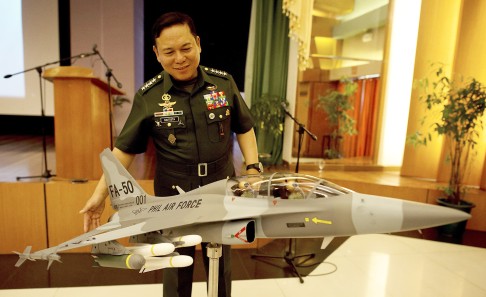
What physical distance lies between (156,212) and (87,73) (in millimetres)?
3450

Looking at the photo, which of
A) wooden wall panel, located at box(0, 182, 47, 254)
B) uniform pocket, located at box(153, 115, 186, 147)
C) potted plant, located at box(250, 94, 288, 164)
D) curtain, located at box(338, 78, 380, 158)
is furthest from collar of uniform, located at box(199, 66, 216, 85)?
curtain, located at box(338, 78, 380, 158)

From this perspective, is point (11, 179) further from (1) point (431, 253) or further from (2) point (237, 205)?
(1) point (431, 253)

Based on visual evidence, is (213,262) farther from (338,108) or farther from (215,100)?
(338,108)

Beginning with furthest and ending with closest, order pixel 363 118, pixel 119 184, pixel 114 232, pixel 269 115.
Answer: pixel 363 118 < pixel 269 115 < pixel 119 184 < pixel 114 232

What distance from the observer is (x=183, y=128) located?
191 centimetres

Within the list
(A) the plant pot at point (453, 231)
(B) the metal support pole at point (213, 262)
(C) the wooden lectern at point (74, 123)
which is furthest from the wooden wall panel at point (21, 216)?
(A) the plant pot at point (453, 231)

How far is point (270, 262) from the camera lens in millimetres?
3844

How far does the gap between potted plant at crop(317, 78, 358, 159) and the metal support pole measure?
549 cm

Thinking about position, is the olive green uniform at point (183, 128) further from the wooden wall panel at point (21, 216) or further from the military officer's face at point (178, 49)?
the wooden wall panel at point (21, 216)

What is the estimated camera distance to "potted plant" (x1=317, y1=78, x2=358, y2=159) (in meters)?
6.49

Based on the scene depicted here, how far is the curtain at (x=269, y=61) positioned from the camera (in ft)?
19.2

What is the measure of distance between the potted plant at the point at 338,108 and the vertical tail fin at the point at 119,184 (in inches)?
215

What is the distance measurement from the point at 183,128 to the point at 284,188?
792 millimetres

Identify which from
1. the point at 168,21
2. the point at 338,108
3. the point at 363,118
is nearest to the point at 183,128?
the point at 168,21
